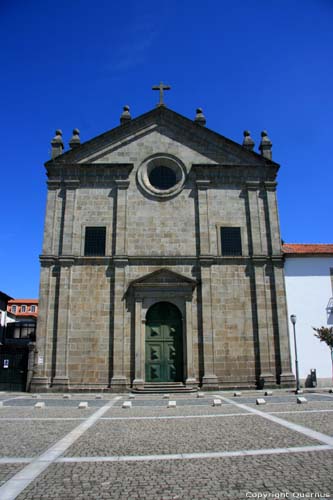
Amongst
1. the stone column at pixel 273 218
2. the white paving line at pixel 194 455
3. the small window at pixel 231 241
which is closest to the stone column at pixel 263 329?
the stone column at pixel 273 218

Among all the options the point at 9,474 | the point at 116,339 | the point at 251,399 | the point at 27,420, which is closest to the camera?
the point at 9,474

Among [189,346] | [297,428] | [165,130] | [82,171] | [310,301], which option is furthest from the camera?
[165,130]

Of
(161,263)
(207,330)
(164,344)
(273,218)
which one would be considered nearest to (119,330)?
(164,344)

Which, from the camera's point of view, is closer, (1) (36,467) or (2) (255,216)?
(1) (36,467)

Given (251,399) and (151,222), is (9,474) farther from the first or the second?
(151,222)

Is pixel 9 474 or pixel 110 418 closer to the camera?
pixel 9 474

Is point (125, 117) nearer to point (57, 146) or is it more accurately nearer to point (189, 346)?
point (57, 146)

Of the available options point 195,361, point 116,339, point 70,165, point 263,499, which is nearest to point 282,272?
point 195,361

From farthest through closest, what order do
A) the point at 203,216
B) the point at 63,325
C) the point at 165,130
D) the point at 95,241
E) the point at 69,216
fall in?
the point at 165,130, the point at 203,216, the point at 69,216, the point at 95,241, the point at 63,325

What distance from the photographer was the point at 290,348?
2027cm

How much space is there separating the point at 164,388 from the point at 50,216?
1078 centimetres

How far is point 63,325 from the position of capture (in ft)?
64.7

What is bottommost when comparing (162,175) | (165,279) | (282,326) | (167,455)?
(167,455)

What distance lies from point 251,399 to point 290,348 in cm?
564
